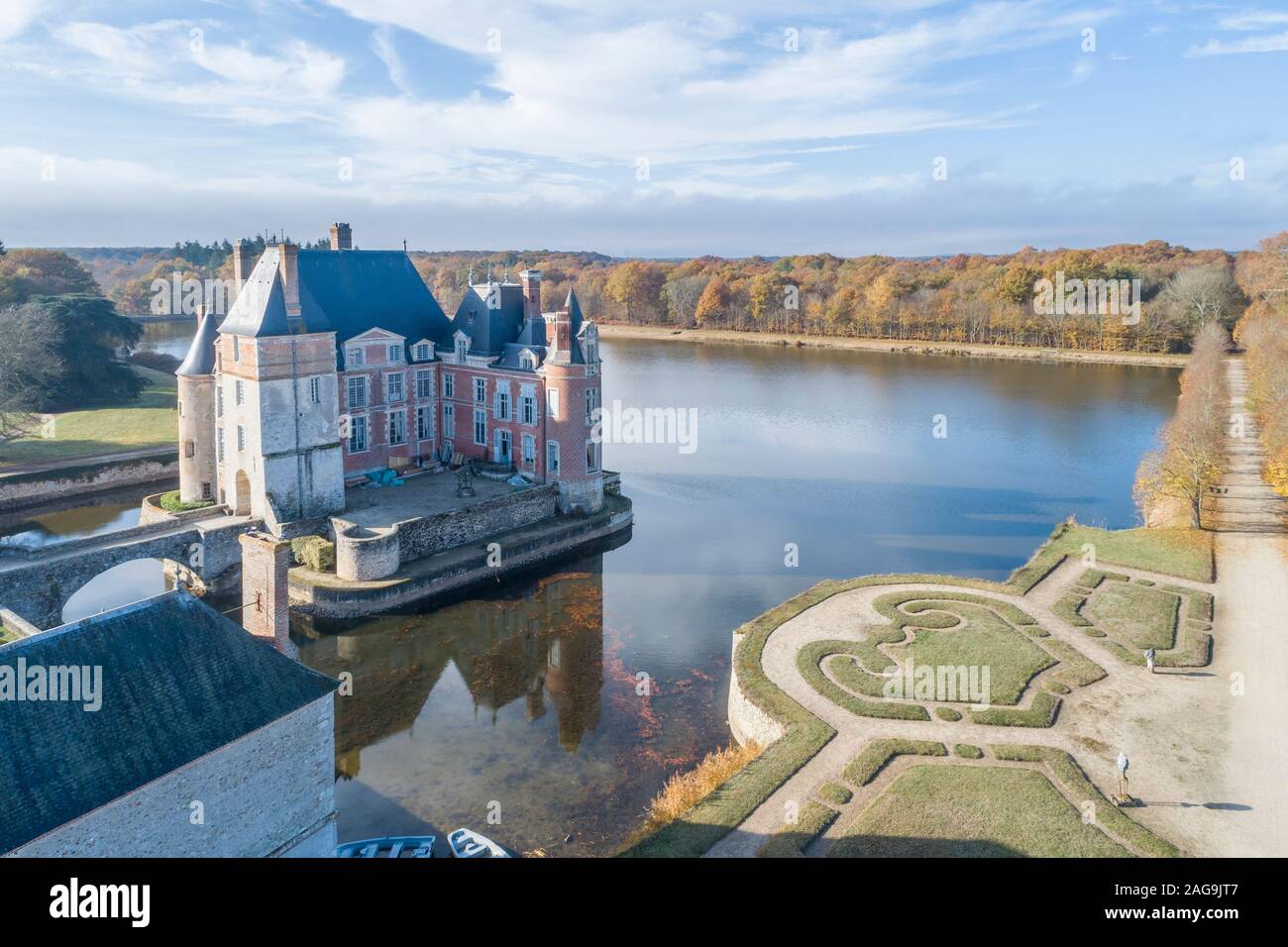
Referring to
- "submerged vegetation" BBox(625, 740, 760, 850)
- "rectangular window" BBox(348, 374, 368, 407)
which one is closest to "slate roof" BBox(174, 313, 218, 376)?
"rectangular window" BBox(348, 374, 368, 407)

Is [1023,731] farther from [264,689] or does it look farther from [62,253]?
[62,253]

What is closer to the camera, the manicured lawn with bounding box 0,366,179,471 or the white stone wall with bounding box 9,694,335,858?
the white stone wall with bounding box 9,694,335,858

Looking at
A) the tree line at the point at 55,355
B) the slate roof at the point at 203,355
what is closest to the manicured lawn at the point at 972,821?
the slate roof at the point at 203,355

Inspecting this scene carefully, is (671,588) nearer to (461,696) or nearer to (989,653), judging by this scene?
(461,696)

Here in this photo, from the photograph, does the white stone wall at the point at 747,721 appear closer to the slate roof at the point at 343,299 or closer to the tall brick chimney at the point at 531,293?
the slate roof at the point at 343,299

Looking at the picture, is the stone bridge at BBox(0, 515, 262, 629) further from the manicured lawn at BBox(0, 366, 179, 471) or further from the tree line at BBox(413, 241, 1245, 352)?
the tree line at BBox(413, 241, 1245, 352)

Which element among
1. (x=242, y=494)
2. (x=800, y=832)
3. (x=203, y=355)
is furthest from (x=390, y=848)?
(x=203, y=355)
